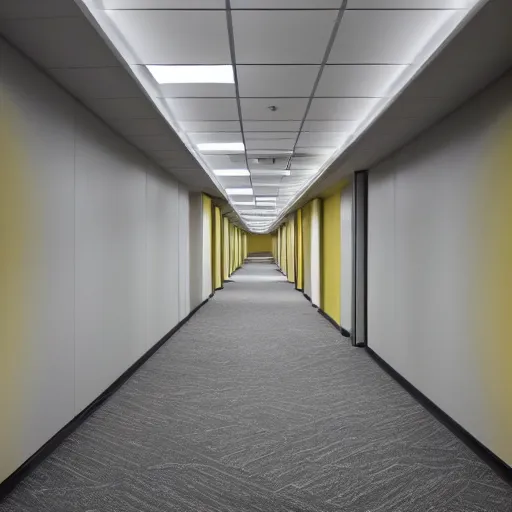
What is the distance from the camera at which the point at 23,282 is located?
106 inches

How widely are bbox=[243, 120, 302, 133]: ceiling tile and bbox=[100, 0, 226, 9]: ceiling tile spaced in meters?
2.30

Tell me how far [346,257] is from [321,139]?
6.86ft

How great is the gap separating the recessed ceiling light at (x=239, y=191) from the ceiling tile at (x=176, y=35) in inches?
284

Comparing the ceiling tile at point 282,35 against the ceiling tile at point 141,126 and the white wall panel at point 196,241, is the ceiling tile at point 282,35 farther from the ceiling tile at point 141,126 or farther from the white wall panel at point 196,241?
the white wall panel at point 196,241

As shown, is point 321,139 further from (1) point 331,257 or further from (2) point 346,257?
(1) point 331,257

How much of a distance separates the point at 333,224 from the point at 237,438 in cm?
571

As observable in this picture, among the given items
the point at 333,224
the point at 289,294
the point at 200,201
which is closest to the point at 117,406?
the point at 333,224

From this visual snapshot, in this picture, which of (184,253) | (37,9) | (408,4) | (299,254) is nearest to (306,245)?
(299,254)

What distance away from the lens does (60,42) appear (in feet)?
7.91

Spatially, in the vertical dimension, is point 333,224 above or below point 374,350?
above

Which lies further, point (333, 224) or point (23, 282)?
point (333, 224)

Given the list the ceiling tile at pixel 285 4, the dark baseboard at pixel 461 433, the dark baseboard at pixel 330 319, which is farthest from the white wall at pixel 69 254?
the dark baseboard at pixel 330 319

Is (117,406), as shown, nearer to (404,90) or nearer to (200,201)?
(404,90)

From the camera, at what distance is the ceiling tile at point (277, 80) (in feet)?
11.1
